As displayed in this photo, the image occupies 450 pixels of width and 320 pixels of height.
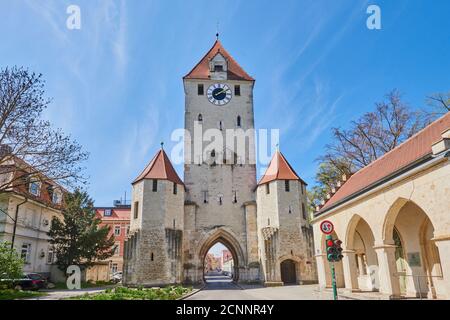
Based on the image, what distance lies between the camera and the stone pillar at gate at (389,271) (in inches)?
511

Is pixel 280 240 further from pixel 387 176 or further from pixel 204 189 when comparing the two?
pixel 387 176

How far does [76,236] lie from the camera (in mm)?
29734

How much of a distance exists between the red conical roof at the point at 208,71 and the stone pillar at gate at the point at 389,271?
2839 cm

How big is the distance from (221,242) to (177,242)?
6578 mm

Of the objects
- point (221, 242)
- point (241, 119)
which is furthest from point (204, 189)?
point (241, 119)

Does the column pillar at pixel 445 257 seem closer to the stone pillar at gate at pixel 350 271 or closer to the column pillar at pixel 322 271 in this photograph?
the stone pillar at gate at pixel 350 271

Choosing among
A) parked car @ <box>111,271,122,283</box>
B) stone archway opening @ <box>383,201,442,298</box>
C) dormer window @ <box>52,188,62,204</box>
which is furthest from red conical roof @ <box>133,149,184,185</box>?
stone archway opening @ <box>383,201,442,298</box>

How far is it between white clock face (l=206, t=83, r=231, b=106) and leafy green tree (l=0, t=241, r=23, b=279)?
80.5 feet

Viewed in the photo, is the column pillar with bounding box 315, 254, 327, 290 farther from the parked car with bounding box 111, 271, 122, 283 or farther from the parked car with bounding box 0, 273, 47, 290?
the parked car with bounding box 111, 271, 122, 283

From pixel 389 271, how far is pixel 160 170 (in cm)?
2201

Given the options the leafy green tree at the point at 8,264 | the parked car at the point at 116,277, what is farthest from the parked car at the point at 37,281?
the parked car at the point at 116,277

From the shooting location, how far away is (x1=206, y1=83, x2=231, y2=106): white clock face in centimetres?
3700

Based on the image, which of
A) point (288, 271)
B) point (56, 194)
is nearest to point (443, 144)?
point (56, 194)

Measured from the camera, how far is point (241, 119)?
36.7m
